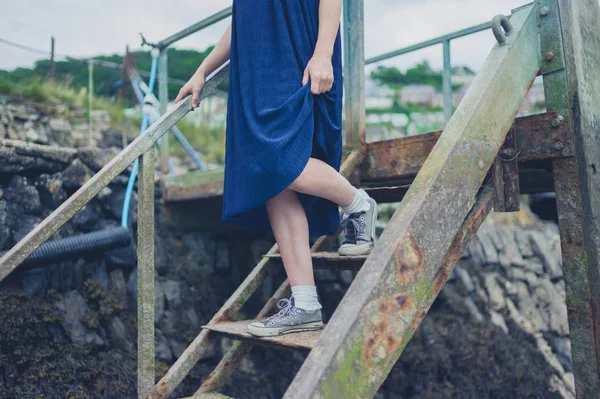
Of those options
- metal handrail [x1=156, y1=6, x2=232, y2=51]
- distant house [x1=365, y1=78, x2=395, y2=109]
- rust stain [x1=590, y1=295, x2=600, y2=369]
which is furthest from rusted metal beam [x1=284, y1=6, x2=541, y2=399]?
distant house [x1=365, y1=78, x2=395, y2=109]

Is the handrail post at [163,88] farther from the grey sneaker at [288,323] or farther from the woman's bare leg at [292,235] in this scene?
the grey sneaker at [288,323]

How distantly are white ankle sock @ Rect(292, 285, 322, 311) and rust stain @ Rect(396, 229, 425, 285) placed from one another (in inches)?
20.5

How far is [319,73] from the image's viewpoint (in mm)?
1859

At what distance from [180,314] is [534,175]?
2.46m

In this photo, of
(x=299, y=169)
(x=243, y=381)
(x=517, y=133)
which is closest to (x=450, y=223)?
(x=299, y=169)

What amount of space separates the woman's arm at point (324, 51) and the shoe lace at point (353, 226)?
465 millimetres

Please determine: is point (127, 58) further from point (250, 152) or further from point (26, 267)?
point (250, 152)

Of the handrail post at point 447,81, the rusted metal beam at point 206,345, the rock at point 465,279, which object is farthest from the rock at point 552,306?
the rusted metal beam at point 206,345

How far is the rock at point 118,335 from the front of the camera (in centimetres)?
320

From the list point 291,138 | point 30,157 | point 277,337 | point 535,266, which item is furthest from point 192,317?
point 535,266

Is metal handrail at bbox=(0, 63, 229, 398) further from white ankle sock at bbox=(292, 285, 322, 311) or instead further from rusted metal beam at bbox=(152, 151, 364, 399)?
white ankle sock at bbox=(292, 285, 322, 311)

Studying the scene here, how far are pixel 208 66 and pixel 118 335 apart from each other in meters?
1.74

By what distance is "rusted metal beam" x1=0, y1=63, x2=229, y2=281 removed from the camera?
165cm

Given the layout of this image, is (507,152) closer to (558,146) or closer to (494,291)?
(558,146)
